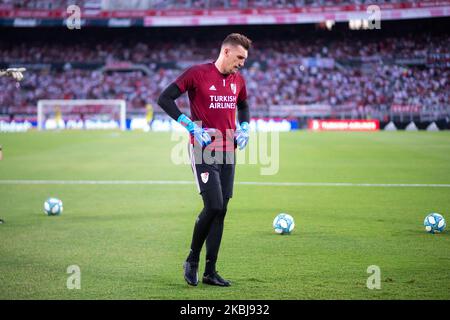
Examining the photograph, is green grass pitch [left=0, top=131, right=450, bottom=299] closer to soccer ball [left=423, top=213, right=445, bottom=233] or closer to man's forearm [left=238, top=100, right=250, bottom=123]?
soccer ball [left=423, top=213, right=445, bottom=233]

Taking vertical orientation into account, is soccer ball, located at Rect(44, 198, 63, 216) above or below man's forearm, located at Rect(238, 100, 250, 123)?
below

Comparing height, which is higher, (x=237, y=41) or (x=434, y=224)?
(x=237, y=41)

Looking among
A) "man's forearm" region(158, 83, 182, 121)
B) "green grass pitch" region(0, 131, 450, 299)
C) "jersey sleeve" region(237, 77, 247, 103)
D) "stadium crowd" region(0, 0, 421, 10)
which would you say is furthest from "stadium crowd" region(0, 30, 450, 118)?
"man's forearm" region(158, 83, 182, 121)

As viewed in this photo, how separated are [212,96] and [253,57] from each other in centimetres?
5298

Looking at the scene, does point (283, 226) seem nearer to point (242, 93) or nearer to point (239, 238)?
point (239, 238)

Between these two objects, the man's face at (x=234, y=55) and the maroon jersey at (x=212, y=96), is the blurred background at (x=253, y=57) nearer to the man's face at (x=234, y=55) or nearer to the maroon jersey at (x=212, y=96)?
the maroon jersey at (x=212, y=96)

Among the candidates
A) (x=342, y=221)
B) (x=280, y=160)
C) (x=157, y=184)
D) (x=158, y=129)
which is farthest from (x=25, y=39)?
(x=342, y=221)

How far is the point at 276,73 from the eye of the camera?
5750 cm

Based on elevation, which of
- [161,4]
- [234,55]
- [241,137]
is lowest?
[241,137]

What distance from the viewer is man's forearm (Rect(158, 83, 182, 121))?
6977 mm

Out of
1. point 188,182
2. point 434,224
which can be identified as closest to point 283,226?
point 434,224
